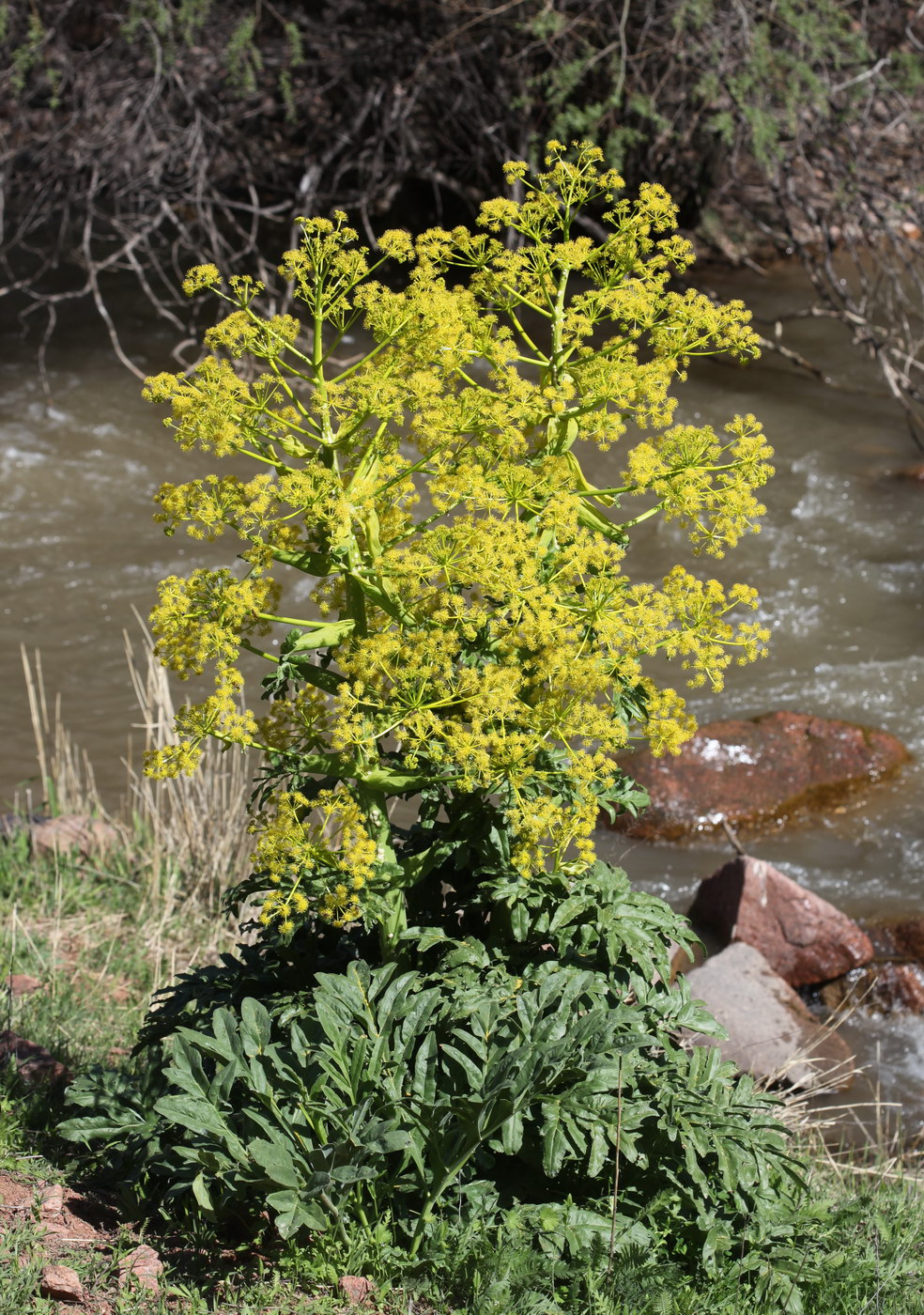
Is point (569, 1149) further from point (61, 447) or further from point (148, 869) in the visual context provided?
point (61, 447)

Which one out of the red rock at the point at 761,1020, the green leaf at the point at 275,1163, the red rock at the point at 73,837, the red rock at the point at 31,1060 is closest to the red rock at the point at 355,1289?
the green leaf at the point at 275,1163

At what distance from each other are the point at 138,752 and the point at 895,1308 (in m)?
4.66

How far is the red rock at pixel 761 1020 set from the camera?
4098 mm

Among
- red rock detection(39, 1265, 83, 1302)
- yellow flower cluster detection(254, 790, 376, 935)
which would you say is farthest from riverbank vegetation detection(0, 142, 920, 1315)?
red rock detection(39, 1265, 83, 1302)

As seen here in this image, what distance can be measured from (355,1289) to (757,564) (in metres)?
6.24

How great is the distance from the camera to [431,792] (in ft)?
7.95

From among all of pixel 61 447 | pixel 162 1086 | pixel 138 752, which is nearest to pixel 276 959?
pixel 162 1086

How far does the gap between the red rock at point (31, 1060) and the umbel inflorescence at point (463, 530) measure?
110 cm

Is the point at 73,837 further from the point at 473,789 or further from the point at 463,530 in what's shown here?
the point at 463,530

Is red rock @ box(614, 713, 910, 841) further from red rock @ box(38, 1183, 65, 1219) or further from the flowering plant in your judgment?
red rock @ box(38, 1183, 65, 1219)

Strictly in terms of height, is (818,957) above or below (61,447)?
below

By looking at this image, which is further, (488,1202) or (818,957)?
Answer: (818,957)

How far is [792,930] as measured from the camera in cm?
491

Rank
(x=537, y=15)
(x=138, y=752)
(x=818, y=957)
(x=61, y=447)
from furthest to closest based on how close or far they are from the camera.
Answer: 1. (x=61, y=447)
2. (x=537, y=15)
3. (x=138, y=752)
4. (x=818, y=957)
